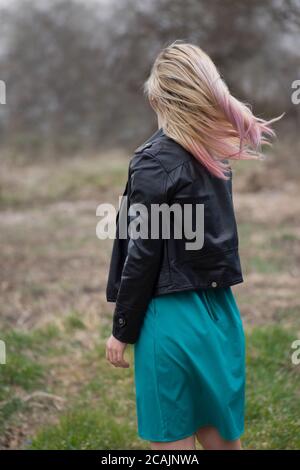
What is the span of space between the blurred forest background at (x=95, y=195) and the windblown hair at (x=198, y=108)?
1.63 meters

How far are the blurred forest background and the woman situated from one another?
1117 mm

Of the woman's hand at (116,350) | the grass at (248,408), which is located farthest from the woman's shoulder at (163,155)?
the grass at (248,408)

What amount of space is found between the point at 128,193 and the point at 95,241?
5752 millimetres

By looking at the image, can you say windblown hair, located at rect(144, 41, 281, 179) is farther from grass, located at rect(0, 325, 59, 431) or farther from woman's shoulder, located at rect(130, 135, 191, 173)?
grass, located at rect(0, 325, 59, 431)

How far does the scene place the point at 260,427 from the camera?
3207 mm

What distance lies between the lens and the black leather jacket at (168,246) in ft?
6.71

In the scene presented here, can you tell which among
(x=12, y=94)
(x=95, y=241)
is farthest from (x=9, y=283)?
(x=12, y=94)

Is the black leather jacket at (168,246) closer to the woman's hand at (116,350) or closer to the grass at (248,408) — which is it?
the woman's hand at (116,350)

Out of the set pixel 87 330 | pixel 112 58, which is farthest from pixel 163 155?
pixel 112 58

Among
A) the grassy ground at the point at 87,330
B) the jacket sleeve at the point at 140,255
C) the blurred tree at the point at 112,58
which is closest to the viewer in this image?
the jacket sleeve at the point at 140,255

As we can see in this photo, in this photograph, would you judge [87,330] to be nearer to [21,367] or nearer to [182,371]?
[21,367]

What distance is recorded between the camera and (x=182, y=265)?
2109mm

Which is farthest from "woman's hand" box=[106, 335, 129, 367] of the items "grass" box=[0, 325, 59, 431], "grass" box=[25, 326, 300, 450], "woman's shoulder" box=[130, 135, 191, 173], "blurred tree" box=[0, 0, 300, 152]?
"blurred tree" box=[0, 0, 300, 152]

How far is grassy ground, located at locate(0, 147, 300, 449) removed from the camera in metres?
3.26
